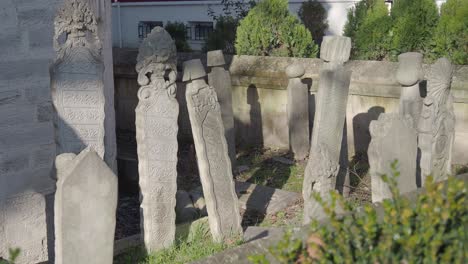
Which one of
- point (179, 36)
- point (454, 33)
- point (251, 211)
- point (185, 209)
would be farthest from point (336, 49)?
point (179, 36)

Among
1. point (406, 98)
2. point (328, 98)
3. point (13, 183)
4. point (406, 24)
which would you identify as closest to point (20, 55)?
point (13, 183)

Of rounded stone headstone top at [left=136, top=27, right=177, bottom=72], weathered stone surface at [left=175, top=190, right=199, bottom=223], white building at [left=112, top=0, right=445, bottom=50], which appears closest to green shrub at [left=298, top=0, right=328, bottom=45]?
white building at [left=112, top=0, right=445, bottom=50]

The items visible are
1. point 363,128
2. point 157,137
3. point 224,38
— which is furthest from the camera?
point 224,38

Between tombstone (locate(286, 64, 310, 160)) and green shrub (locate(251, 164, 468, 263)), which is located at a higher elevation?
green shrub (locate(251, 164, 468, 263))

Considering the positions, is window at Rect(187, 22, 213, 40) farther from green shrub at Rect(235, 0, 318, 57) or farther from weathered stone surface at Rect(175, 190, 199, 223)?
weathered stone surface at Rect(175, 190, 199, 223)

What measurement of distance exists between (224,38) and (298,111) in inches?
120

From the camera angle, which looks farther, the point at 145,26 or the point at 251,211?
the point at 145,26

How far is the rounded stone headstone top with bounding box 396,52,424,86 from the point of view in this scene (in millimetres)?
7133

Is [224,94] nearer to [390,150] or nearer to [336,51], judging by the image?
[336,51]

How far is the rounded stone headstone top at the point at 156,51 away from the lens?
19.9 ft

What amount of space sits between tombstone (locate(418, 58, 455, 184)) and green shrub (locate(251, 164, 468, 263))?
3.40 meters

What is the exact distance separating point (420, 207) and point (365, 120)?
20.3 ft

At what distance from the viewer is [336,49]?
24.1 feet

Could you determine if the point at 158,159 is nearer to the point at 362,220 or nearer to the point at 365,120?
the point at 362,220
